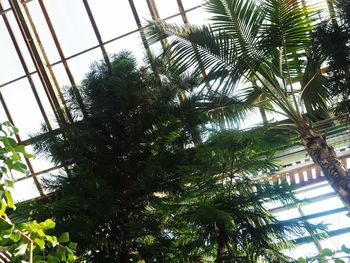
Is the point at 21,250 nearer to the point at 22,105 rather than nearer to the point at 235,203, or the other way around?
the point at 235,203

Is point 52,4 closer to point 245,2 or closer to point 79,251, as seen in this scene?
point 245,2

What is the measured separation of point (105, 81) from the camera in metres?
4.82

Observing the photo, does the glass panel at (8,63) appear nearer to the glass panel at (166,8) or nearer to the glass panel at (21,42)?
the glass panel at (21,42)

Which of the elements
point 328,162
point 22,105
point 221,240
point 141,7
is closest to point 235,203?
point 221,240

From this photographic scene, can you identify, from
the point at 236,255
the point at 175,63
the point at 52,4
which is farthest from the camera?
the point at 52,4

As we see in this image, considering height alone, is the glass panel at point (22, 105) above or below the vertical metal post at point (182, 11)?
below

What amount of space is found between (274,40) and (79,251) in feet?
8.95

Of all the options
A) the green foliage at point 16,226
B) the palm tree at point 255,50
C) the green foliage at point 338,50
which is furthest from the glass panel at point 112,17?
the green foliage at point 16,226

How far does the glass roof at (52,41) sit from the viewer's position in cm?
675

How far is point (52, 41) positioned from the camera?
23.5 feet

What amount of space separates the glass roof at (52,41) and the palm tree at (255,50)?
9.04ft

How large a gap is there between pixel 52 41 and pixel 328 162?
578cm

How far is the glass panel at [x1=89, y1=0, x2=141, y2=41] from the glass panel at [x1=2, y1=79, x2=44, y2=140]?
199cm

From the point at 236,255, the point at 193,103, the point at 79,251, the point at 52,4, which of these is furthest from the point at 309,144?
the point at 52,4
